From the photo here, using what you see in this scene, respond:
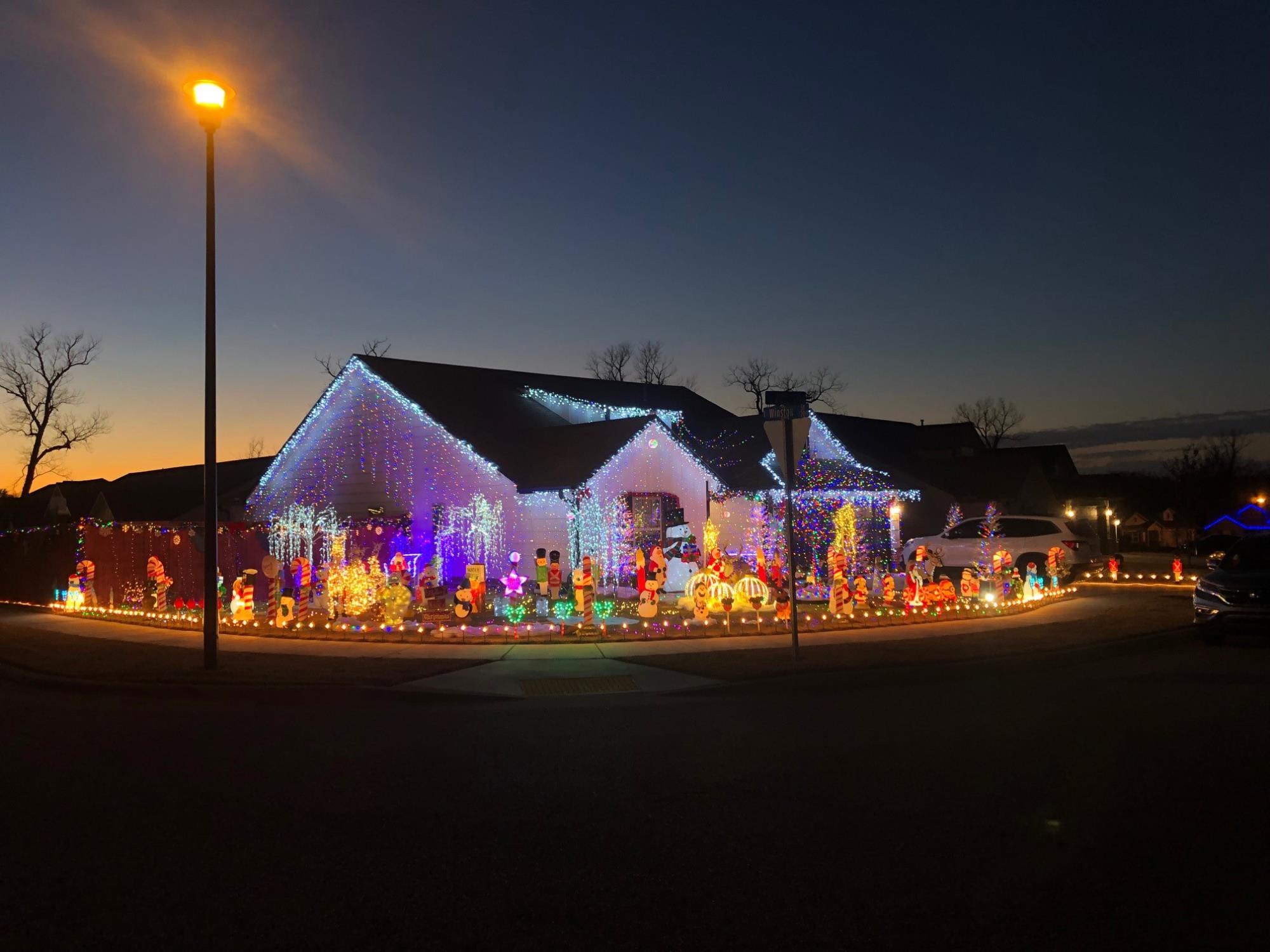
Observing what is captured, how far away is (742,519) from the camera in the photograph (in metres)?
27.1

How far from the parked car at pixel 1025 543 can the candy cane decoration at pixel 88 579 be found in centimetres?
1905

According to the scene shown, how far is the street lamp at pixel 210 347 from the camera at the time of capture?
40.3 ft

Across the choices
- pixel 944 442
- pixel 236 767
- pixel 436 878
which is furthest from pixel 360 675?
pixel 944 442

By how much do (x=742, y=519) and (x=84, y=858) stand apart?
22335 mm

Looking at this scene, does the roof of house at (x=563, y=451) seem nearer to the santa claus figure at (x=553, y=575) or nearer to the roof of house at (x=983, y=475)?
the santa claus figure at (x=553, y=575)

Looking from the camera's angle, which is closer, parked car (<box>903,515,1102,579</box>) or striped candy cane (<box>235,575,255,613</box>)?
striped candy cane (<box>235,575,255,613</box>)

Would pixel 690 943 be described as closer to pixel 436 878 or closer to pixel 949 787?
pixel 436 878

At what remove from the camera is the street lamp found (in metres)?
12.3

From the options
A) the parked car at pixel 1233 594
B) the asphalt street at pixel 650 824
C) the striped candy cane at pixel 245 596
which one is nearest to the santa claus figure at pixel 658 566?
the asphalt street at pixel 650 824

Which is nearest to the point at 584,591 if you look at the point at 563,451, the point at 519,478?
the point at 519,478

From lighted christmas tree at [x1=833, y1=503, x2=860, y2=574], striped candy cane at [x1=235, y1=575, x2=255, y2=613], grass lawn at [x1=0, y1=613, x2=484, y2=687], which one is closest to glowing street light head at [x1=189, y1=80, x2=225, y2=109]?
grass lawn at [x1=0, y1=613, x2=484, y2=687]

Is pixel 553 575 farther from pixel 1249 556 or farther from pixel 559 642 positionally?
pixel 1249 556

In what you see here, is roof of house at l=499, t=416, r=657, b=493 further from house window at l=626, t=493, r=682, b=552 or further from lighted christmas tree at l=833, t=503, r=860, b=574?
lighted christmas tree at l=833, t=503, r=860, b=574

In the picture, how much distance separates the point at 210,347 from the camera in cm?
1316
